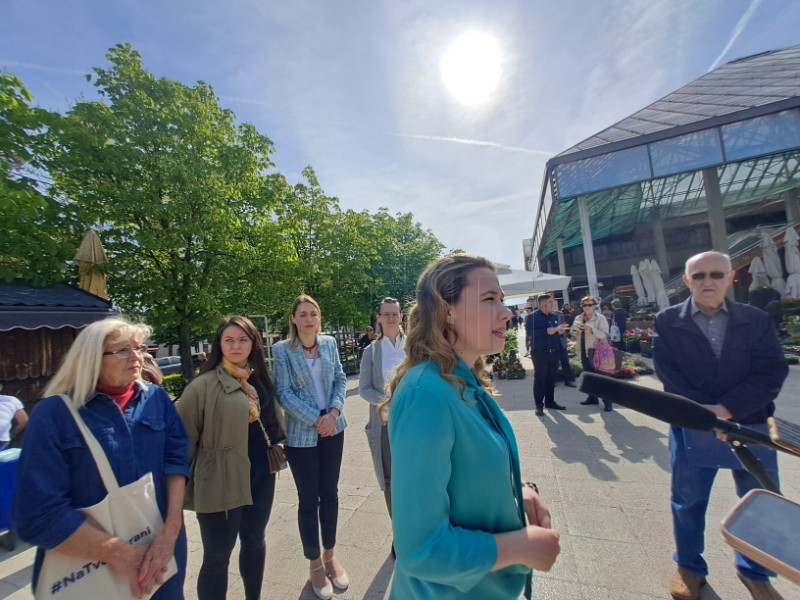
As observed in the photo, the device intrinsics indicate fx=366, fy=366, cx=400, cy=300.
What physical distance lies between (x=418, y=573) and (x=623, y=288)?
37.6 m

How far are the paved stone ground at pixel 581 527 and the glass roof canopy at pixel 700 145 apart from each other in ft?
55.9

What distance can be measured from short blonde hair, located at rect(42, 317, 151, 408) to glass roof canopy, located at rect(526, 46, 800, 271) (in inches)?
858

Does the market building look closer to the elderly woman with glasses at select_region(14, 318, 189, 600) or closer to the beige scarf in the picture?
the beige scarf

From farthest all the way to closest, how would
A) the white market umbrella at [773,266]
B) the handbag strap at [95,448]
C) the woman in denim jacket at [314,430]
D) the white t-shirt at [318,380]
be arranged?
the white market umbrella at [773,266]
the white t-shirt at [318,380]
the woman in denim jacket at [314,430]
the handbag strap at [95,448]

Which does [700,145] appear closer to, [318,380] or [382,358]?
[382,358]

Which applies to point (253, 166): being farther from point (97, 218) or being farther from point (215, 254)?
point (97, 218)

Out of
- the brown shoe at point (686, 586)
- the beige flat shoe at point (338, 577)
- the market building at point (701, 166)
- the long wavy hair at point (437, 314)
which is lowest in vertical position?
the beige flat shoe at point (338, 577)

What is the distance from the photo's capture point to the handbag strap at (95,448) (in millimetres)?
1646

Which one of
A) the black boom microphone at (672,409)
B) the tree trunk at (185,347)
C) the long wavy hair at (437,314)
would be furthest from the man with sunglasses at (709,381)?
the tree trunk at (185,347)

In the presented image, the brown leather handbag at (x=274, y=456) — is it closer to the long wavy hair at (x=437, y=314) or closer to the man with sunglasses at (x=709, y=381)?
the long wavy hair at (x=437, y=314)

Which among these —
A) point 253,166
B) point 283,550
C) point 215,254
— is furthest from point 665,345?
point 253,166

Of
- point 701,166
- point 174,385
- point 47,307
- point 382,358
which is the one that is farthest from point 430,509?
point 701,166

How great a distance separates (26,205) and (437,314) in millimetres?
8415

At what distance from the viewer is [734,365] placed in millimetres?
2385
